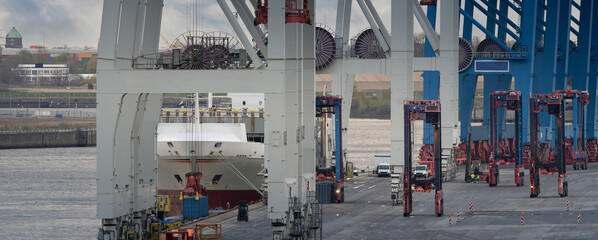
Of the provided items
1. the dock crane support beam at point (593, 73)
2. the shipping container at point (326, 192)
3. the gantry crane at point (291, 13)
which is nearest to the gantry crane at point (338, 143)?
the shipping container at point (326, 192)

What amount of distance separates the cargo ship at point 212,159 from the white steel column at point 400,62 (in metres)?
16.8

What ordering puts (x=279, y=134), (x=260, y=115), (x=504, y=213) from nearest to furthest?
(x=279, y=134), (x=504, y=213), (x=260, y=115)

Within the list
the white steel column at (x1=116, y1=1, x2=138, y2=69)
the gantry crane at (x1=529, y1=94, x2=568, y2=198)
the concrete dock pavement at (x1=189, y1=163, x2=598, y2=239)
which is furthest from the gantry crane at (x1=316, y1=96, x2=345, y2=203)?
the white steel column at (x1=116, y1=1, x2=138, y2=69)

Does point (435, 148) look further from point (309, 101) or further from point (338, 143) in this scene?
point (338, 143)

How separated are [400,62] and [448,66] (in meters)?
19.8

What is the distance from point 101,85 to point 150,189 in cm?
847

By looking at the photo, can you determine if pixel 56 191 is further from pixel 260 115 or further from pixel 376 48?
pixel 376 48

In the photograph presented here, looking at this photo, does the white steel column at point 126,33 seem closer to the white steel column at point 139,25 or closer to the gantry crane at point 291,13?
the white steel column at point 139,25

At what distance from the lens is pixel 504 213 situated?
70688 millimetres

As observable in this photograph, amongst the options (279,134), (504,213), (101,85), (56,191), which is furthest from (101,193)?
(56,191)

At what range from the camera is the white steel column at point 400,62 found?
77.3m

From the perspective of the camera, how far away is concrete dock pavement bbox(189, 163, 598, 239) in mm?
60781

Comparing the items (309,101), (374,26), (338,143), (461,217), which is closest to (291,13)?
(309,101)

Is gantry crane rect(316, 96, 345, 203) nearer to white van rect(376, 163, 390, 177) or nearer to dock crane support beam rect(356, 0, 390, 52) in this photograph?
dock crane support beam rect(356, 0, 390, 52)
